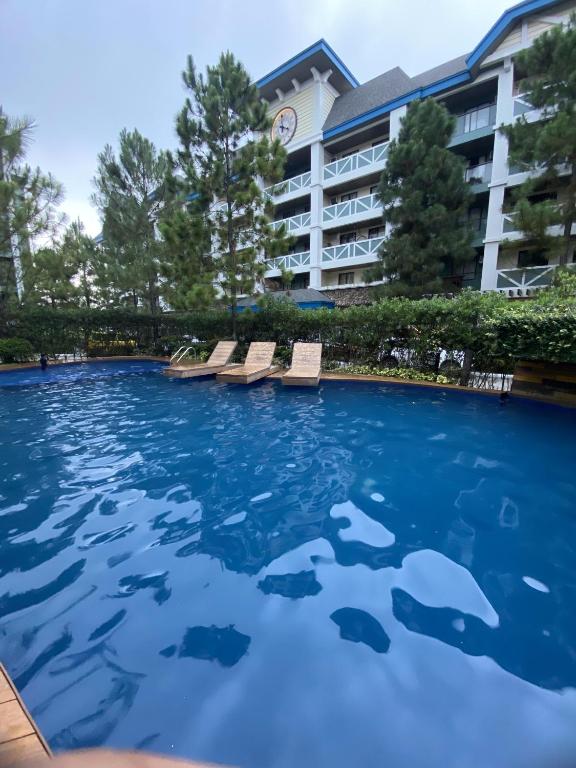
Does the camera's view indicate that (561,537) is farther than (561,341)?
No

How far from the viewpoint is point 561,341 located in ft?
19.5

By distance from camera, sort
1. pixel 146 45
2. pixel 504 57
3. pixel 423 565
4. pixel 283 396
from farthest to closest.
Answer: pixel 504 57
pixel 146 45
pixel 283 396
pixel 423 565

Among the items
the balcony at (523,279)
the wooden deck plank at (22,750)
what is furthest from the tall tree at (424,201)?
the wooden deck plank at (22,750)

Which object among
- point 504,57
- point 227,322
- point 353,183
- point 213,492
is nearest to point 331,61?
point 353,183

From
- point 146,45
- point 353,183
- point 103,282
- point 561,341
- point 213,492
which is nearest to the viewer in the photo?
point 213,492

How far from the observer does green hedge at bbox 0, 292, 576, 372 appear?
6.54 metres

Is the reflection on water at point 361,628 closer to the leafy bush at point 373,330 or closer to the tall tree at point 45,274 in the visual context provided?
the leafy bush at point 373,330

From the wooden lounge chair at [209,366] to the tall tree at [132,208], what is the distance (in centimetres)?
601

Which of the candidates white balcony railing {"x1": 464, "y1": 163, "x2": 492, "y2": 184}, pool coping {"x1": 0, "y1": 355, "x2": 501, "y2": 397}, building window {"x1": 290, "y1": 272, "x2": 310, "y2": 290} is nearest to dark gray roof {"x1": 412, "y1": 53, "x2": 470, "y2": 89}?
white balcony railing {"x1": 464, "y1": 163, "x2": 492, "y2": 184}

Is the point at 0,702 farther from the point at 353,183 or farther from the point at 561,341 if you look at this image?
the point at 353,183

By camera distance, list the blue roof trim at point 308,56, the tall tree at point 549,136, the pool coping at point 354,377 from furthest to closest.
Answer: the blue roof trim at point 308,56, the tall tree at point 549,136, the pool coping at point 354,377

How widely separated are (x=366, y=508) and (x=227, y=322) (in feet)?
39.2

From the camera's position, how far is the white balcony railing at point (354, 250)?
58.2ft

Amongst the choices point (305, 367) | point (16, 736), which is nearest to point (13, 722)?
point (16, 736)
